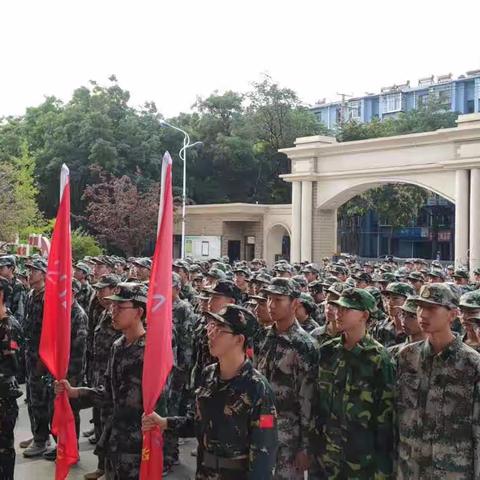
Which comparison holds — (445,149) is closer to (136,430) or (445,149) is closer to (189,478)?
(189,478)

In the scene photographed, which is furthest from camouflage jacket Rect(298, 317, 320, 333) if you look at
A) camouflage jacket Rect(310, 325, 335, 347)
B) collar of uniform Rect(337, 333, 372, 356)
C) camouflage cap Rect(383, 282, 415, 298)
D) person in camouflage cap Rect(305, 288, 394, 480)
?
collar of uniform Rect(337, 333, 372, 356)

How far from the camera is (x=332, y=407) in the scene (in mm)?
4453

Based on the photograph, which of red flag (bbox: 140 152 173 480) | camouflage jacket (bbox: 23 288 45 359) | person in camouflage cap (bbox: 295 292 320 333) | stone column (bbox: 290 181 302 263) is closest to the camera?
red flag (bbox: 140 152 173 480)

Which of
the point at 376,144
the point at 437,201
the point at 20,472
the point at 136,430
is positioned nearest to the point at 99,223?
the point at 376,144

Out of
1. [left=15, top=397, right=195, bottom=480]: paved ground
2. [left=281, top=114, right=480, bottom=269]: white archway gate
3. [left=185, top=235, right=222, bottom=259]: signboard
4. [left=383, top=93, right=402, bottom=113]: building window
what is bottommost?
[left=15, top=397, right=195, bottom=480]: paved ground

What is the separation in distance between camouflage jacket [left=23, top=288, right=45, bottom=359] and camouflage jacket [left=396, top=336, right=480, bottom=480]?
423cm

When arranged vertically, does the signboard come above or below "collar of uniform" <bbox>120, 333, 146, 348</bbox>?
above

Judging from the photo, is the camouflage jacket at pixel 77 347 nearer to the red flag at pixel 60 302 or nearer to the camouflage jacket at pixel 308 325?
the red flag at pixel 60 302

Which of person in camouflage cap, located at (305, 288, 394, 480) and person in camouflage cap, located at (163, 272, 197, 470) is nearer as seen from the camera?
person in camouflage cap, located at (305, 288, 394, 480)

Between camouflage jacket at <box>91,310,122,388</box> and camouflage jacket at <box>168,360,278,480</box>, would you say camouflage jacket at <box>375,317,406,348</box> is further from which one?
camouflage jacket at <box>168,360,278,480</box>

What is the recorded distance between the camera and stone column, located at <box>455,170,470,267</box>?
66.4 ft

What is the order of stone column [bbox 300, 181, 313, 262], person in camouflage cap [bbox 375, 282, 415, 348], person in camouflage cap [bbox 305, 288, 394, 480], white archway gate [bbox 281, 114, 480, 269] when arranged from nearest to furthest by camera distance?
1. person in camouflage cap [bbox 305, 288, 394, 480]
2. person in camouflage cap [bbox 375, 282, 415, 348]
3. white archway gate [bbox 281, 114, 480, 269]
4. stone column [bbox 300, 181, 313, 262]

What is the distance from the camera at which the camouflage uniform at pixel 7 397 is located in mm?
5062

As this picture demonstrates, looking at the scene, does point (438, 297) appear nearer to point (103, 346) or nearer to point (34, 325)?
point (103, 346)
